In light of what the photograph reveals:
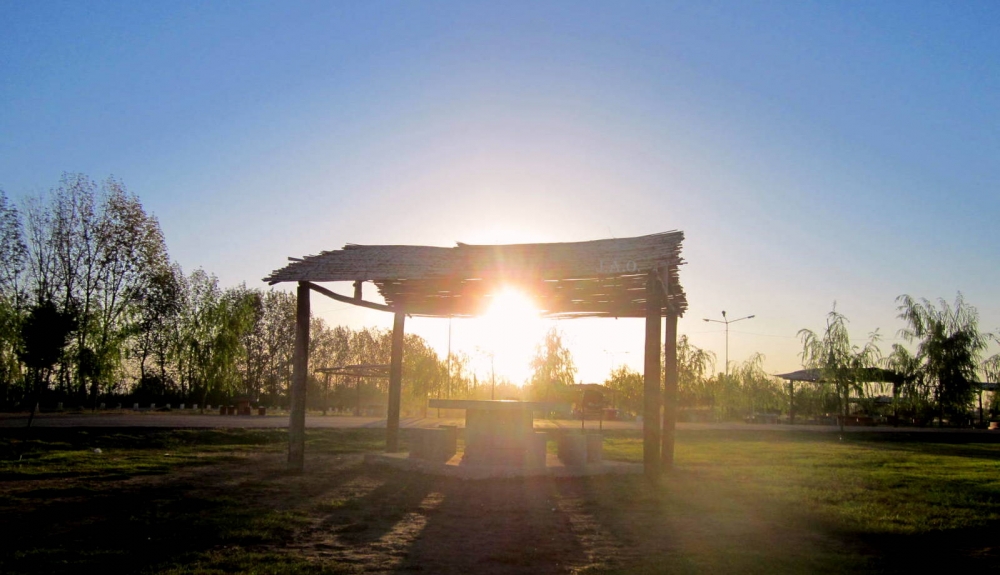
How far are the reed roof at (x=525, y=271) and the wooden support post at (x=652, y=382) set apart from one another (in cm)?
35

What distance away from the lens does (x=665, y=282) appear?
1195cm

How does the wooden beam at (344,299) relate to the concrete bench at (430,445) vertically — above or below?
above

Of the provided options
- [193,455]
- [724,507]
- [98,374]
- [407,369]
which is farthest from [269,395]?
[724,507]

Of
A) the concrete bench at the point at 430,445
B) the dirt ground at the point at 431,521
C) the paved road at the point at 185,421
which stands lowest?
the paved road at the point at 185,421

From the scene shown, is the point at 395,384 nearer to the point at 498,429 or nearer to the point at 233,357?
the point at 498,429

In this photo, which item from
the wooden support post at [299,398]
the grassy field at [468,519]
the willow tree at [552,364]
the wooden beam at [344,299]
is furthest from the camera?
the willow tree at [552,364]

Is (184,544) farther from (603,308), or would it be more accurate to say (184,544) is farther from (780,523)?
(603,308)

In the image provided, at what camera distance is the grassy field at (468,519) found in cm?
650

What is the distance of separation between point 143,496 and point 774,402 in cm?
7732

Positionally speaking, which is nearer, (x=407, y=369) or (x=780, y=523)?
(x=780, y=523)

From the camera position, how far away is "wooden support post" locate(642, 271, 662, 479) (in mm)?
12148

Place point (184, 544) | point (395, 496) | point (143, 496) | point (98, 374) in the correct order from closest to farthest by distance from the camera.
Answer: point (184, 544)
point (143, 496)
point (395, 496)
point (98, 374)

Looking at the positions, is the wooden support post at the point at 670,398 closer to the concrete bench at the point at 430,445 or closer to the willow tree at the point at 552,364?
the concrete bench at the point at 430,445

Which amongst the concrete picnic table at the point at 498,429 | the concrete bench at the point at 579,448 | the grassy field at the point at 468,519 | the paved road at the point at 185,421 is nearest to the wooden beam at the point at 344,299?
the concrete picnic table at the point at 498,429
